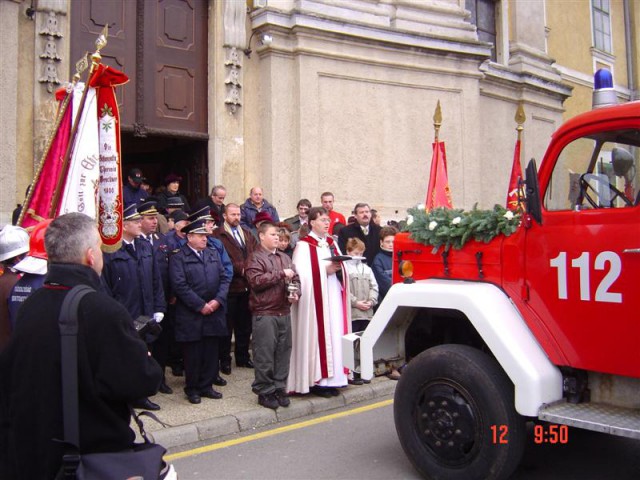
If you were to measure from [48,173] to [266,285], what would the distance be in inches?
88.9

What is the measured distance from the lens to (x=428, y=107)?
14.0m

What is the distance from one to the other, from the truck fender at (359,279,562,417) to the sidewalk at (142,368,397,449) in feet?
6.96

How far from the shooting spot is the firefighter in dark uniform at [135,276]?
21.1 ft

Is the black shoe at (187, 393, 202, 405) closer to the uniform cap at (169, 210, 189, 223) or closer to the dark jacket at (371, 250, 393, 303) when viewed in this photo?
the uniform cap at (169, 210, 189, 223)

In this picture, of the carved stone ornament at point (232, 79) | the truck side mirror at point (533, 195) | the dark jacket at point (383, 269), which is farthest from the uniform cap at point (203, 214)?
the carved stone ornament at point (232, 79)

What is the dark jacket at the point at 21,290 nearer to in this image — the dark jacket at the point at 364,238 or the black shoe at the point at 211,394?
the black shoe at the point at 211,394

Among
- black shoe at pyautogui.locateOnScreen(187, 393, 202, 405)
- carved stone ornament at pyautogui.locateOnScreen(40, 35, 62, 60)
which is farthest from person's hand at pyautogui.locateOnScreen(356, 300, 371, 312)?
carved stone ornament at pyautogui.locateOnScreen(40, 35, 62, 60)

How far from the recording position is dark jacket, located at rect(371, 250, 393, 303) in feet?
28.2

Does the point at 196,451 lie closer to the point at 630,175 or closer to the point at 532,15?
the point at 630,175

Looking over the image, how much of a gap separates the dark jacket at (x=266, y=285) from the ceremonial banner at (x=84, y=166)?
172 cm

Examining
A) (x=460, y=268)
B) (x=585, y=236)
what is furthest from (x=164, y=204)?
(x=585, y=236)

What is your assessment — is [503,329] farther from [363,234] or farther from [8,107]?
[8,107]

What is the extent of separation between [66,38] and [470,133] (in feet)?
27.8

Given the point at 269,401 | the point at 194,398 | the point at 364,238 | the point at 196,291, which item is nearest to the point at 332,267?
the point at 196,291
